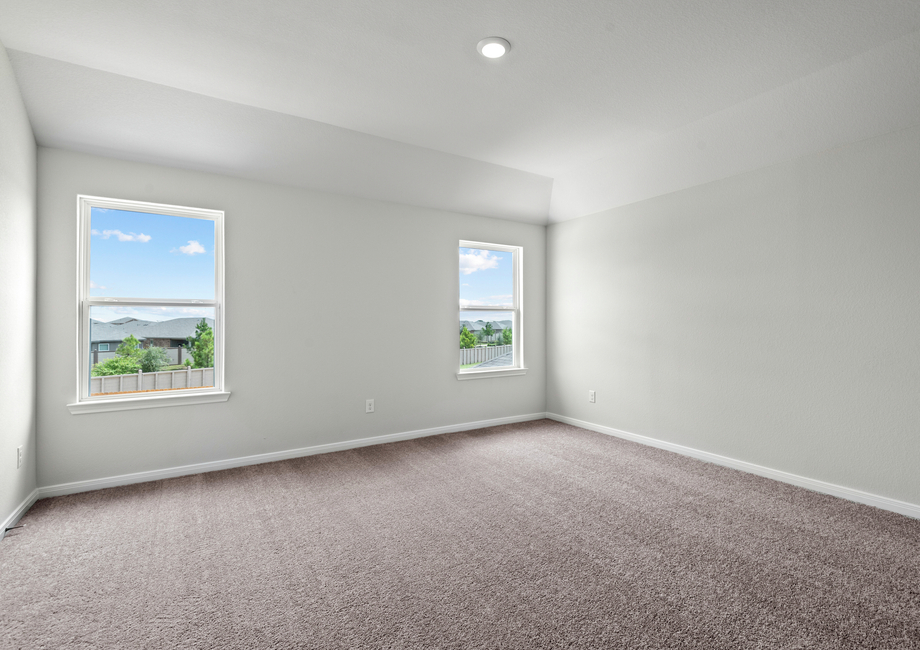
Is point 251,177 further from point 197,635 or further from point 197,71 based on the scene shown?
point 197,635

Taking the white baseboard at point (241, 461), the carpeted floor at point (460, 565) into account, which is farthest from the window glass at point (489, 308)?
the carpeted floor at point (460, 565)

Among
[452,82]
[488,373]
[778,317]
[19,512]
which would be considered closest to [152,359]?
[19,512]

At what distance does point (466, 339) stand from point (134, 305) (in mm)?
2865

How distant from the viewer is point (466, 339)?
4848 millimetres

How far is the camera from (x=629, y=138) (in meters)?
3.61

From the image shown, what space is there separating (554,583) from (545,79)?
2.69m

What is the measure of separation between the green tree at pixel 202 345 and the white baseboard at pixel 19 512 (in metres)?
1.20

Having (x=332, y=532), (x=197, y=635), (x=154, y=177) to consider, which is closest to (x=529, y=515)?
(x=332, y=532)

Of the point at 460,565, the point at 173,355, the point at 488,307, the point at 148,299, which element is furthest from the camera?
the point at 488,307

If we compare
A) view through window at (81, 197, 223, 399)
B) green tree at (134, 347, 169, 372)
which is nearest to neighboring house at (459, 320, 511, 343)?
view through window at (81, 197, 223, 399)

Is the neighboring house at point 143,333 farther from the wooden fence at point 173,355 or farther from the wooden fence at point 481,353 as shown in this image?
the wooden fence at point 481,353

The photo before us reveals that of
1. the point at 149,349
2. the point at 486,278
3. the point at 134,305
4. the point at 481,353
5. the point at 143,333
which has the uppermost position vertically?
the point at 486,278

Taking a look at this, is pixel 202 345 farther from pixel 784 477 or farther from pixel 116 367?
pixel 784 477

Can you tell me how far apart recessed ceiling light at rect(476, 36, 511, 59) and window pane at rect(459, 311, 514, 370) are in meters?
2.68
